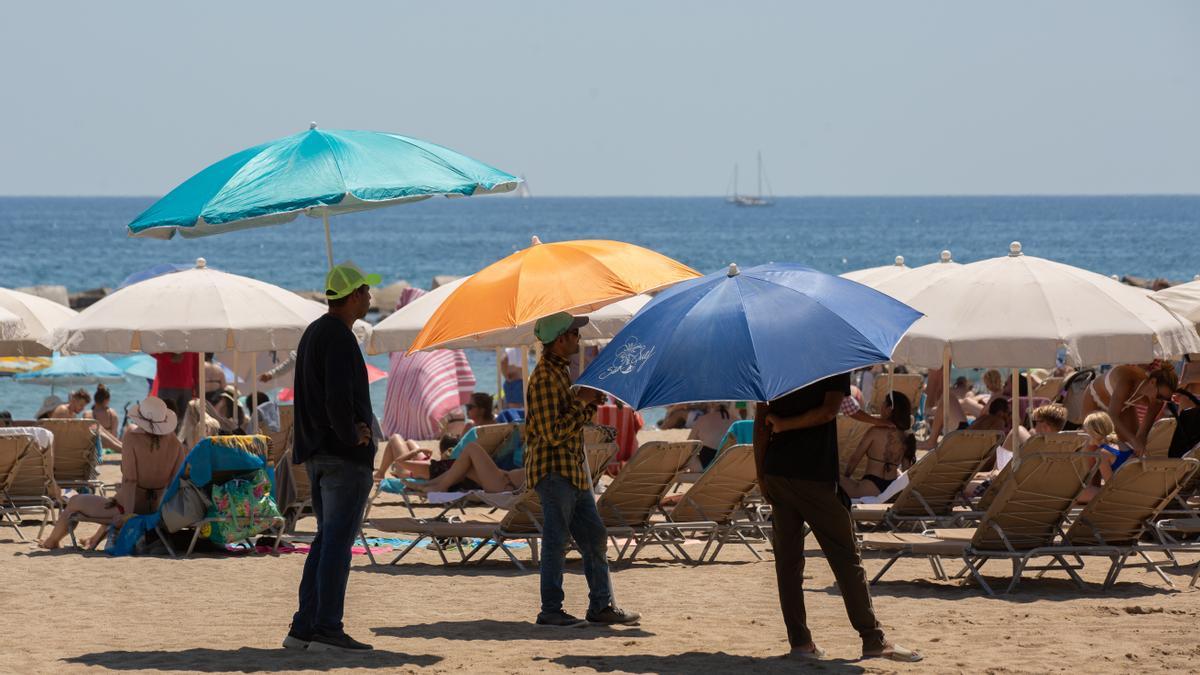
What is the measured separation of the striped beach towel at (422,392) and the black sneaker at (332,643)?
33.4 feet

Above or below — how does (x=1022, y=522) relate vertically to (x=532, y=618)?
above

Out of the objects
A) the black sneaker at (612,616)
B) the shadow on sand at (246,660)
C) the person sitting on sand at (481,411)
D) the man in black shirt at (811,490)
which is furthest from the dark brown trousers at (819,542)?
the person sitting on sand at (481,411)

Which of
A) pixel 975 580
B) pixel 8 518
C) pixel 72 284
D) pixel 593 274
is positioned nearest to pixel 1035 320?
pixel 975 580

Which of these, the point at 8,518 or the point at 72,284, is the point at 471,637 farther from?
the point at 72,284

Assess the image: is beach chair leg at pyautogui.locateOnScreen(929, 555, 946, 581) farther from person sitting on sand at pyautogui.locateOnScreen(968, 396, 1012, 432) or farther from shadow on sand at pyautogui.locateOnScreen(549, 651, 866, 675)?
person sitting on sand at pyautogui.locateOnScreen(968, 396, 1012, 432)

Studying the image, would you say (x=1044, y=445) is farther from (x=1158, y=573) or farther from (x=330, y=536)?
(x=330, y=536)

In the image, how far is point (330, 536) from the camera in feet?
21.0

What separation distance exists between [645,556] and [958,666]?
349 centimetres

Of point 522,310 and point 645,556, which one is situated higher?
point 522,310

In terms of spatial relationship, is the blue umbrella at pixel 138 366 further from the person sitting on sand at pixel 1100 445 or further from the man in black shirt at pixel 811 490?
the man in black shirt at pixel 811 490

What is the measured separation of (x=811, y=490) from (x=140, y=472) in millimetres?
4856

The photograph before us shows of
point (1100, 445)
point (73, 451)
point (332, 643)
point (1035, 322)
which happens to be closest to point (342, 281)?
point (332, 643)

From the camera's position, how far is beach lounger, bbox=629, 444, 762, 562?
9.24m

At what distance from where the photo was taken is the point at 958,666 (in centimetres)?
633
